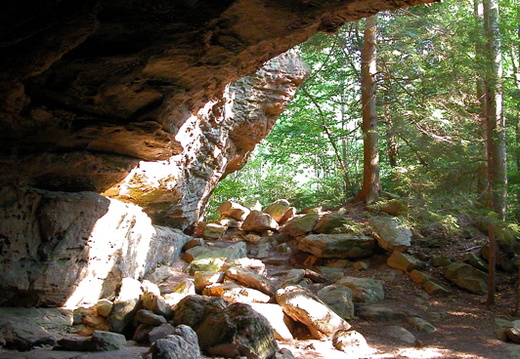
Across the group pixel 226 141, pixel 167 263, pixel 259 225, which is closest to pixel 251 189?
pixel 259 225

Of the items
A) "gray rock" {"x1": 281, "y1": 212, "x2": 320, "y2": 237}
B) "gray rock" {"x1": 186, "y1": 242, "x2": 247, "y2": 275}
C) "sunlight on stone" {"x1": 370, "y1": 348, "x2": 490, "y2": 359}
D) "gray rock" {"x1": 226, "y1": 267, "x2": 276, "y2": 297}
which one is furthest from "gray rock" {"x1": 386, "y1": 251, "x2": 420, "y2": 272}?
"gray rock" {"x1": 186, "y1": 242, "x2": 247, "y2": 275}

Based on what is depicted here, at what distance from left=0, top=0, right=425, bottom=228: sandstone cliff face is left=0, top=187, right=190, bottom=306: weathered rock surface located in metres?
0.45

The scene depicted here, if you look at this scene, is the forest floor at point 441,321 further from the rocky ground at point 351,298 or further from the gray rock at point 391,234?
the gray rock at point 391,234

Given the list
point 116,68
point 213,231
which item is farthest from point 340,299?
point 116,68

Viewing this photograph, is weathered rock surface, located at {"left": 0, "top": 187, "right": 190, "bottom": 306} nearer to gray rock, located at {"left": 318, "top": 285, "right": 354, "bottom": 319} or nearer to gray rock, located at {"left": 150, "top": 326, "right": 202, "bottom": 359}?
gray rock, located at {"left": 150, "top": 326, "right": 202, "bottom": 359}

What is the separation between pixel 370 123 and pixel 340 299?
6.84 m

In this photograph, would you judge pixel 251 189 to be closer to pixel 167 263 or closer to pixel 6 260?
pixel 167 263

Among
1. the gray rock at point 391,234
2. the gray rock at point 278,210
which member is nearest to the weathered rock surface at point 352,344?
the gray rock at point 391,234

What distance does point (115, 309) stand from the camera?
20.5 ft

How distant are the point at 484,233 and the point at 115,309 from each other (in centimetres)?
1050

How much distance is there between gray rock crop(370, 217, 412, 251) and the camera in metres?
10.9

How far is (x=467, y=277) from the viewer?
9.61 m

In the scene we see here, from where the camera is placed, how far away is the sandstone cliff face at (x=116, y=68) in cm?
350

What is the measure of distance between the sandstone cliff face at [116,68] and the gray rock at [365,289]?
5.37 meters
